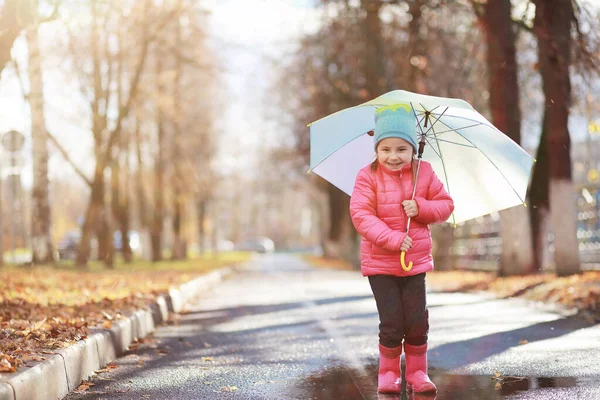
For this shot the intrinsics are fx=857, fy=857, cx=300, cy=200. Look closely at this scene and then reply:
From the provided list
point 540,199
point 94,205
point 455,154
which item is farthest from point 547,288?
point 94,205

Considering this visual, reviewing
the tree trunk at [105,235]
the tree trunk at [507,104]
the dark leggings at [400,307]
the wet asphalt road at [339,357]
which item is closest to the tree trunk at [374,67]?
the tree trunk at [507,104]

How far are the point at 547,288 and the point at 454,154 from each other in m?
7.68

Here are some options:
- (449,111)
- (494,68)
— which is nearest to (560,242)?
(494,68)

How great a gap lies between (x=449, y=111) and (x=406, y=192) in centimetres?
107

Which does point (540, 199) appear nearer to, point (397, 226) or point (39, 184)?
point (39, 184)

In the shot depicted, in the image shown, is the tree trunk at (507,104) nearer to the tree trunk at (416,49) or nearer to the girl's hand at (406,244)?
the tree trunk at (416,49)

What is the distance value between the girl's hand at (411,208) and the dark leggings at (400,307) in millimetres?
444

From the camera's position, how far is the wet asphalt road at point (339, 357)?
19.6ft

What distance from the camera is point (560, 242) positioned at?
15742 mm

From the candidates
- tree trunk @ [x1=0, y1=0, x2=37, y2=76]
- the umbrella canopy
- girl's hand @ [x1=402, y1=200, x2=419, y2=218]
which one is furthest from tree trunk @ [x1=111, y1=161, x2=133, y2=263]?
girl's hand @ [x1=402, y1=200, x2=419, y2=218]

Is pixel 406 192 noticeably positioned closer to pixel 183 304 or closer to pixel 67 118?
pixel 183 304

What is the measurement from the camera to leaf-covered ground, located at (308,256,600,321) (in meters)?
11.6

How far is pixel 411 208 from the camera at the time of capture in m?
5.56

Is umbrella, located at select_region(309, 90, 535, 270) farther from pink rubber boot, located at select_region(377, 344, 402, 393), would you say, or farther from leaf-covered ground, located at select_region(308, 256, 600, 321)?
leaf-covered ground, located at select_region(308, 256, 600, 321)
